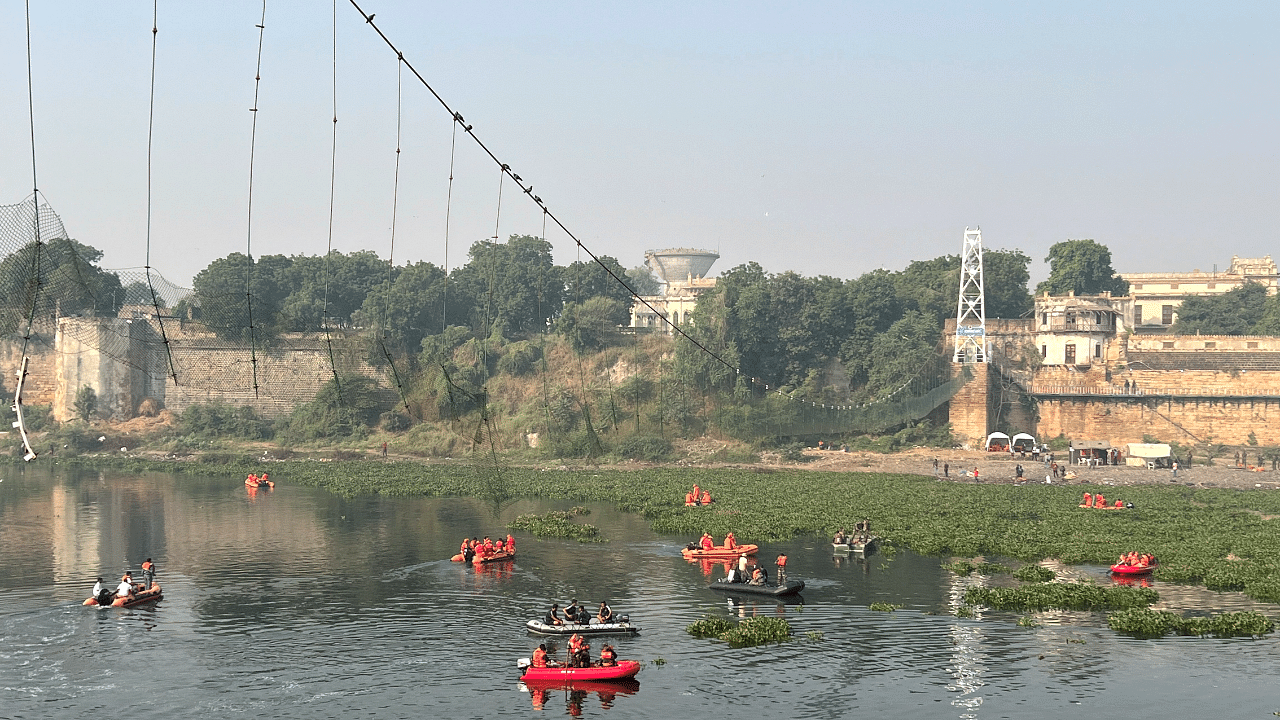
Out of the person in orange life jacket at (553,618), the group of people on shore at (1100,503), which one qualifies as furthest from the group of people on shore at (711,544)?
the group of people on shore at (1100,503)

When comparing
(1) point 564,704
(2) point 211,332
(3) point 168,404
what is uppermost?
(2) point 211,332

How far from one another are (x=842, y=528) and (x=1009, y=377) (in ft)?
196

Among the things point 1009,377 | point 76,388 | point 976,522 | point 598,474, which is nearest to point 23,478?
point 76,388

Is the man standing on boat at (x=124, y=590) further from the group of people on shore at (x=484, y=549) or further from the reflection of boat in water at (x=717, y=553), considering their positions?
the reflection of boat in water at (x=717, y=553)

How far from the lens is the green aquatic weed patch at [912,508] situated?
54.7 m

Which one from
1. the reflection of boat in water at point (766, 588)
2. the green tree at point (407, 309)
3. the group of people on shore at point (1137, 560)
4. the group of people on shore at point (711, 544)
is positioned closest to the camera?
the reflection of boat in water at point (766, 588)

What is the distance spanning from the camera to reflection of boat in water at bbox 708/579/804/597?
150 feet

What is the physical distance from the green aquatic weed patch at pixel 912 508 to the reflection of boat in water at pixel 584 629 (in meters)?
11.0

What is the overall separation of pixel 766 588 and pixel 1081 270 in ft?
423

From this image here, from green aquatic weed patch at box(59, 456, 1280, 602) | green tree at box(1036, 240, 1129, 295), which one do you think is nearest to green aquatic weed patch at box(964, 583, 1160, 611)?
green aquatic weed patch at box(59, 456, 1280, 602)

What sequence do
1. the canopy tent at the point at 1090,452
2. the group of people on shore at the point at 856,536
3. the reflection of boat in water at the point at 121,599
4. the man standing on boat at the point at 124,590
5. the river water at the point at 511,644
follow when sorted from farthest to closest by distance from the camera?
the canopy tent at the point at 1090,452, the group of people on shore at the point at 856,536, the man standing on boat at the point at 124,590, the reflection of boat in water at the point at 121,599, the river water at the point at 511,644

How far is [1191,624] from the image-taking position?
132 feet

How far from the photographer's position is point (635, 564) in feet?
175

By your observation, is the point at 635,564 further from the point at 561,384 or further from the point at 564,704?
the point at 561,384
